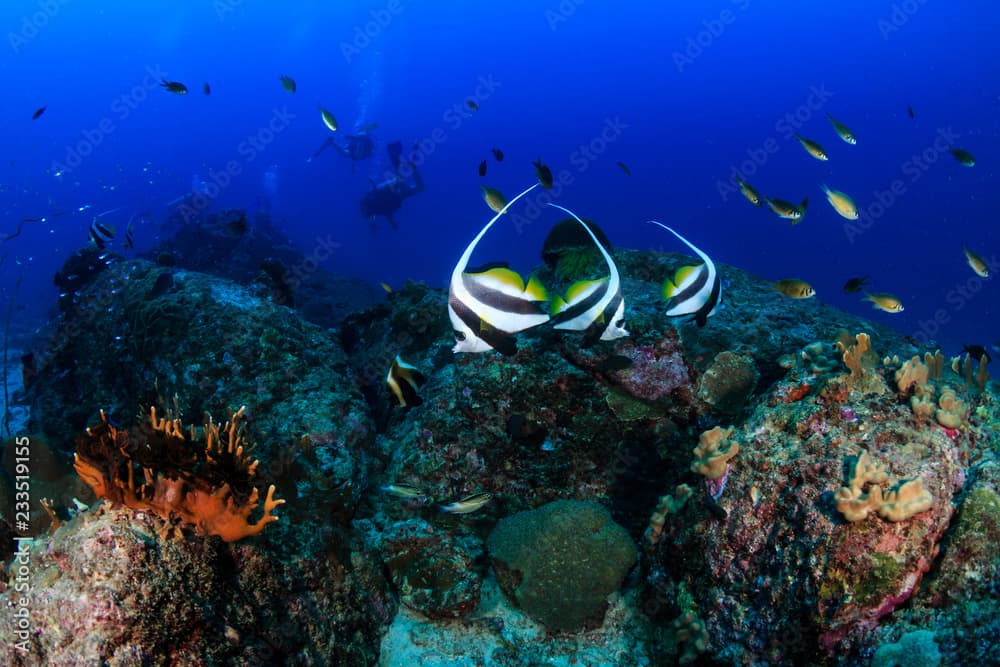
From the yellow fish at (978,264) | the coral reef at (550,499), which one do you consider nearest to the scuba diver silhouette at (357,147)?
the coral reef at (550,499)

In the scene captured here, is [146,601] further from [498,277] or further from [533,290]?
[533,290]

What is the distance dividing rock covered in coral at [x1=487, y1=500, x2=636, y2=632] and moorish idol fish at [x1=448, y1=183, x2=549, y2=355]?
7.22ft

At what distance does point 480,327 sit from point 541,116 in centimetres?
11999

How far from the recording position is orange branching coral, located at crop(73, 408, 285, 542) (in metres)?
2.17

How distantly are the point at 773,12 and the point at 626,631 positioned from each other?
133m

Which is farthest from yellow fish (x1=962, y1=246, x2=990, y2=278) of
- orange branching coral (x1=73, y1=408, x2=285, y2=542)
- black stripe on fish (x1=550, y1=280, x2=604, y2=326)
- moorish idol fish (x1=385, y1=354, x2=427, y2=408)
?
orange branching coral (x1=73, y1=408, x2=285, y2=542)

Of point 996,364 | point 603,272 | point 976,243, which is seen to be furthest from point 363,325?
point 976,243

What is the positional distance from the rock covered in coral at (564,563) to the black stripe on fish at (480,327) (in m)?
2.18

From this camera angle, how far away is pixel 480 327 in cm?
249

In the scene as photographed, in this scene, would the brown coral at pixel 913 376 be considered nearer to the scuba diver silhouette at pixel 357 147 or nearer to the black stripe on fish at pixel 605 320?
the black stripe on fish at pixel 605 320

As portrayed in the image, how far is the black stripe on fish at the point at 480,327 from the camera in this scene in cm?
247

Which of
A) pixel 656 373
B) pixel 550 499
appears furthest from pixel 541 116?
pixel 550 499

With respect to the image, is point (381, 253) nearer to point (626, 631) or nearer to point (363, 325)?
point (363, 325)

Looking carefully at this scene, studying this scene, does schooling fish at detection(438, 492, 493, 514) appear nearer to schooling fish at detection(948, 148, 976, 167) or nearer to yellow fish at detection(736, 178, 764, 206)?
yellow fish at detection(736, 178, 764, 206)
